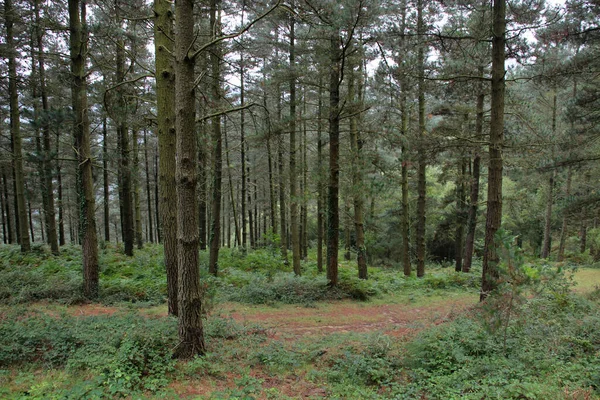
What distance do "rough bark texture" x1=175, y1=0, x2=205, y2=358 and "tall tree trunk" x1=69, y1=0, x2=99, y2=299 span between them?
5355 mm

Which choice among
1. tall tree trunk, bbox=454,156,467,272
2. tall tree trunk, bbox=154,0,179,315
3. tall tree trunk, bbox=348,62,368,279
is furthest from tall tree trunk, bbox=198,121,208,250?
tall tree trunk, bbox=454,156,467,272

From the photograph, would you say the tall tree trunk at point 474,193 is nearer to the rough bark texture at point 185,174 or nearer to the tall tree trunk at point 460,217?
the tall tree trunk at point 460,217

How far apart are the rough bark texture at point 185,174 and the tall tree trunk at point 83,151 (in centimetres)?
535

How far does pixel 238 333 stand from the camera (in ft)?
19.3

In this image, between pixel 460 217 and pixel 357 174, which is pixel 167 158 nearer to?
pixel 357 174

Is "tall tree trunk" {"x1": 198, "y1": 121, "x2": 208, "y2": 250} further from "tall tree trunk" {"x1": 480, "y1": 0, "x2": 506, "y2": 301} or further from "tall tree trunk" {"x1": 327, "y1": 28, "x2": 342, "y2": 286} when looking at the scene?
"tall tree trunk" {"x1": 480, "y1": 0, "x2": 506, "y2": 301}

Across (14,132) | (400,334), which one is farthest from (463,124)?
(14,132)

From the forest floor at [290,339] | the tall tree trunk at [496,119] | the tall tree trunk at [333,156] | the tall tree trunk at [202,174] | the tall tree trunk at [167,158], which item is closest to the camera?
the forest floor at [290,339]

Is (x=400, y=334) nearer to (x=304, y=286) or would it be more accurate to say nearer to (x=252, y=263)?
(x=304, y=286)

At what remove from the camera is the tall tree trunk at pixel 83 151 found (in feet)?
26.9

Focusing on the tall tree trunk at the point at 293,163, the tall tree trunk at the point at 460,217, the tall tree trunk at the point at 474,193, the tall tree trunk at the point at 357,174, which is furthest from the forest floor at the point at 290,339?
the tall tree trunk at the point at 460,217

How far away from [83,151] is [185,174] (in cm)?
572

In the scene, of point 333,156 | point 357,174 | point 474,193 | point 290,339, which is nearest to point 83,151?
point 333,156

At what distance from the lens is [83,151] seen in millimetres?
8352
